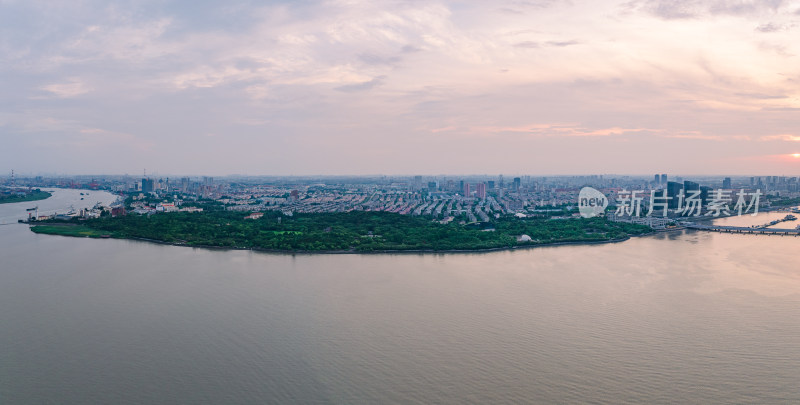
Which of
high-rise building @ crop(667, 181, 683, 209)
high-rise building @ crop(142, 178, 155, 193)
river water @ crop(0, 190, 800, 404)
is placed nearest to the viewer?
river water @ crop(0, 190, 800, 404)

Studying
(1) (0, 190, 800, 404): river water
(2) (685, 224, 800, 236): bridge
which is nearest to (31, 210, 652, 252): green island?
(1) (0, 190, 800, 404): river water

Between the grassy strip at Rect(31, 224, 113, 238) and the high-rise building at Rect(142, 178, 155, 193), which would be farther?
the high-rise building at Rect(142, 178, 155, 193)

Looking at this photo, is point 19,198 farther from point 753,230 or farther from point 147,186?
point 753,230

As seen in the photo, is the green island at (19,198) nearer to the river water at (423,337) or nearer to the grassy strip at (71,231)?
the grassy strip at (71,231)

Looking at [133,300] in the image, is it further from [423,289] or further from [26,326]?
[423,289]

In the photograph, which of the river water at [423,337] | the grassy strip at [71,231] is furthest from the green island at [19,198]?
the river water at [423,337]

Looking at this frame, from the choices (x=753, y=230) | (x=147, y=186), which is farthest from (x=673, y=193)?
(x=147, y=186)

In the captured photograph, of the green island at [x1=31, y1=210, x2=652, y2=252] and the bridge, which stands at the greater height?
the bridge

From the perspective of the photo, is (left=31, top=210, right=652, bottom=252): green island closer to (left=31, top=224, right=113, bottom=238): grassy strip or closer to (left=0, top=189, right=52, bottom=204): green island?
(left=31, top=224, right=113, bottom=238): grassy strip
